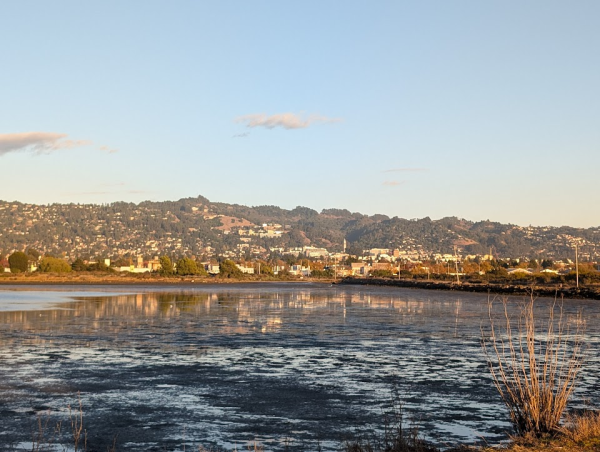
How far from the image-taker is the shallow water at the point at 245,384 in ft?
41.8

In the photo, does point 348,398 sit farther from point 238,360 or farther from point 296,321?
point 296,321

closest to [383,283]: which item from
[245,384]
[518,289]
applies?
[518,289]

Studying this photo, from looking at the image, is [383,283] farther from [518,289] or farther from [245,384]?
[245,384]

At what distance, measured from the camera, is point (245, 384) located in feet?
57.7

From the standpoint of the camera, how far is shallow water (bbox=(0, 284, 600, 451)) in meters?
12.7

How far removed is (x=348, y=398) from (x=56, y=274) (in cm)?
14853

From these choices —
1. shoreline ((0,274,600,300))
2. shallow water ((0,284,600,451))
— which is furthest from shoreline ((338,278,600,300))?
shallow water ((0,284,600,451))

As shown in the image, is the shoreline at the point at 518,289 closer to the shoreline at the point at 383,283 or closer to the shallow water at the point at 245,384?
the shoreline at the point at 383,283

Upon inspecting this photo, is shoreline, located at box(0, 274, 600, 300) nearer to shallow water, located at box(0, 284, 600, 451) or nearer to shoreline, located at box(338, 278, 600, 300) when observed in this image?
shoreline, located at box(338, 278, 600, 300)

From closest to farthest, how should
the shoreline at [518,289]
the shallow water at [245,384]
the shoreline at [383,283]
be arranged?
the shallow water at [245,384]
the shoreline at [518,289]
the shoreline at [383,283]

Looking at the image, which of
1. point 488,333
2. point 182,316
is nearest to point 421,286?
point 182,316

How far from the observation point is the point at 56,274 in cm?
15450

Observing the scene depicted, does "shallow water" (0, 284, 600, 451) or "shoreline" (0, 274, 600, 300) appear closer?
"shallow water" (0, 284, 600, 451)

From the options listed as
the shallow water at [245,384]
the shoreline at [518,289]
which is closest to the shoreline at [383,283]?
the shoreline at [518,289]
